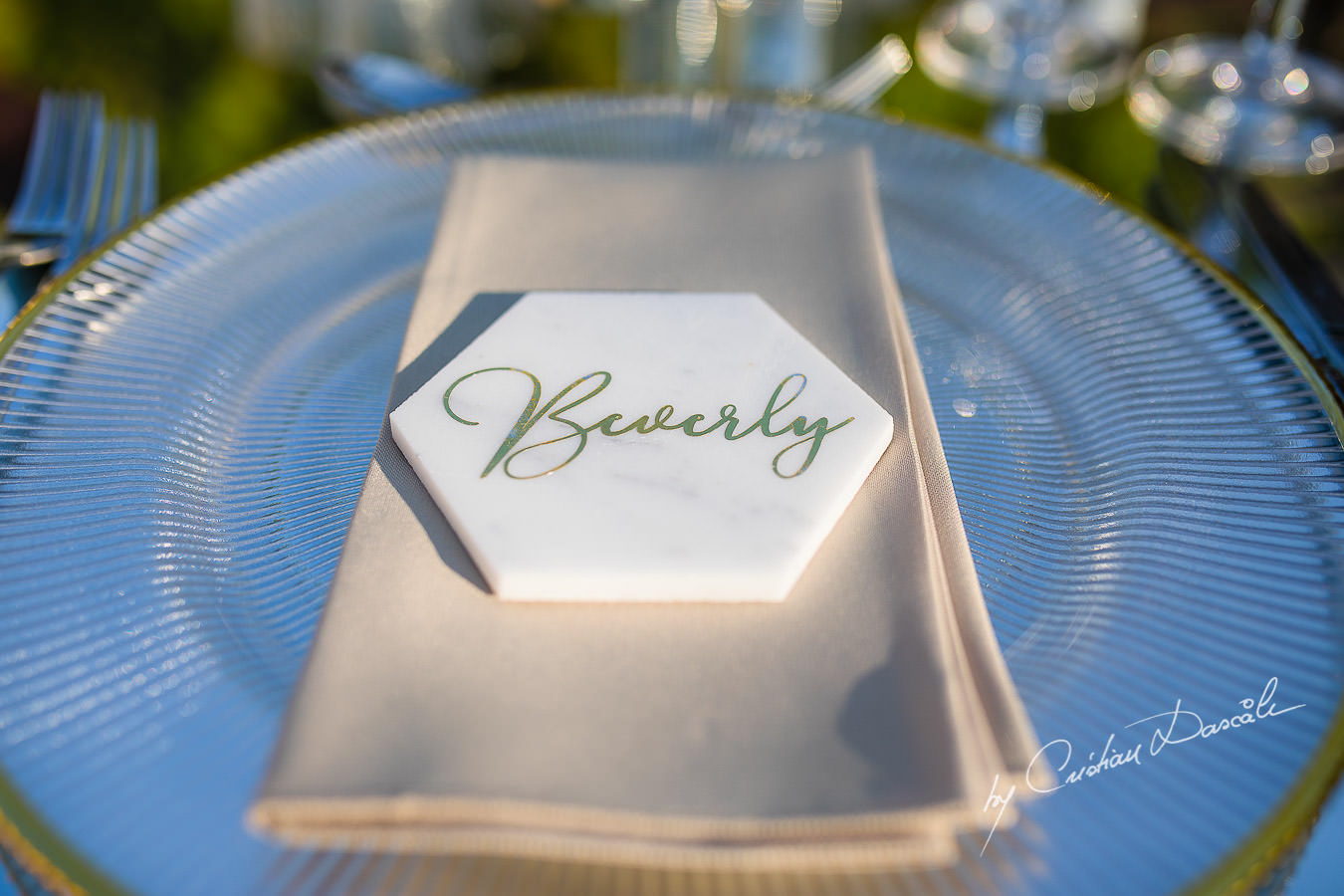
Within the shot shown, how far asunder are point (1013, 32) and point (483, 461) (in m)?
0.65

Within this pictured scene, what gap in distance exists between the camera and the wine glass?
746mm

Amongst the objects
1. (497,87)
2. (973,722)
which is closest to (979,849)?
(973,722)

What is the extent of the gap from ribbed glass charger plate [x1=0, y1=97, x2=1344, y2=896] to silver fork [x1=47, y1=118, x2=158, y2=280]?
0.37 feet

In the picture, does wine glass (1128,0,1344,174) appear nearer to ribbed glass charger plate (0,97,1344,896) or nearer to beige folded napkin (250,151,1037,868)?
ribbed glass charger plate (0,97,1344,896)

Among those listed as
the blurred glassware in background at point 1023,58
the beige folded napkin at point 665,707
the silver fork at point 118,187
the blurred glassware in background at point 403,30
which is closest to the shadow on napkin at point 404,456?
the beige folded napkin at point 665,707

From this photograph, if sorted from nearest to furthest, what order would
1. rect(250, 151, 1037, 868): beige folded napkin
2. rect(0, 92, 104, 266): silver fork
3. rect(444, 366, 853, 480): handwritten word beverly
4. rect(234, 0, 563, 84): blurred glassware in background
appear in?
rect(250, 151, 1037, 868): beige folded napkin < rect(444, 366, 853, 480): handwritten word beverly < rect(0, 92, 104, 266): silver fork < rect(234, 0, 563, 84): blurred glassware in background

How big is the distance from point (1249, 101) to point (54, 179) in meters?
0.82

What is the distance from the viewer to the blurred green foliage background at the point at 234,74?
0.89 metres

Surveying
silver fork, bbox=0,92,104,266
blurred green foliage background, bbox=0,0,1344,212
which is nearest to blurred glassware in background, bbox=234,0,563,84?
blurred green foliage background, bbox=0,0,1344,212

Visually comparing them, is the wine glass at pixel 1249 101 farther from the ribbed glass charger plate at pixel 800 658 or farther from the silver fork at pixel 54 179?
the silver fork at pixel 54 179

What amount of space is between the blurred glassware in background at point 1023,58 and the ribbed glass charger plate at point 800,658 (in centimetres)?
23

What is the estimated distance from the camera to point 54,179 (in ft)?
2.15

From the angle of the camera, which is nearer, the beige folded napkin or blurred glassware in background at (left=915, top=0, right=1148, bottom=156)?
the beige folded napkin

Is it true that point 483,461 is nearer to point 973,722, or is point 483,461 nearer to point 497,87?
point 973,722
